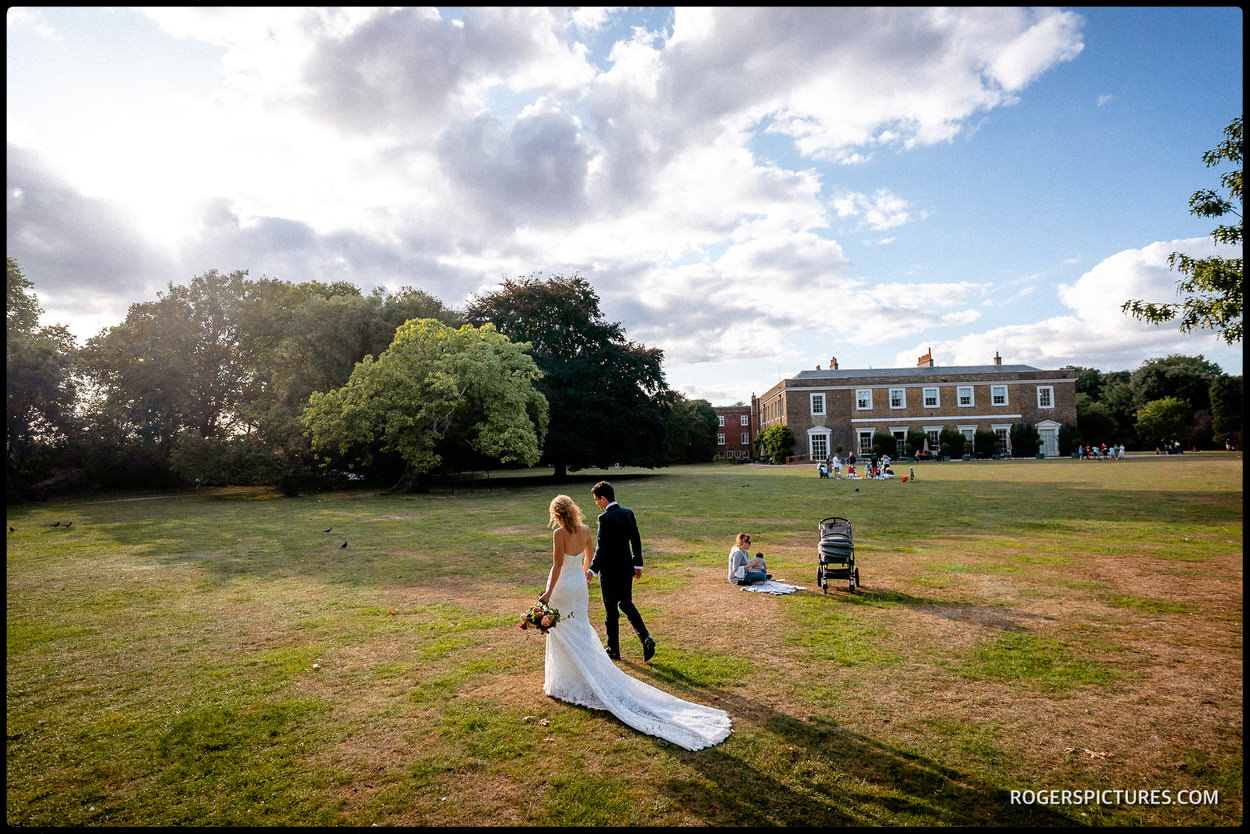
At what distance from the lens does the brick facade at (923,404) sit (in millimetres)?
58188

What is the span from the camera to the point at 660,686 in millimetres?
6121

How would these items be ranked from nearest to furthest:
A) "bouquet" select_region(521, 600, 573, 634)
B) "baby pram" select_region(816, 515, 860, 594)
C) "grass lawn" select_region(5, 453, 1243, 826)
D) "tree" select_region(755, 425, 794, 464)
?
"grass lawn" select_region(5, 453, 1243, 826)
"bouquet" select_region(521, 600, 573, 634)
"baby pram" select_region(816, 515, 860, 594)
"tree" select_region(755, 425, 794, 464)

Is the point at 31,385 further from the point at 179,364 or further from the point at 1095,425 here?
the point at 1095,425

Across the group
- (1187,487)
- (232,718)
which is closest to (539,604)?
(232,718)

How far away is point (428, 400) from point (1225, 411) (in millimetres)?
69387

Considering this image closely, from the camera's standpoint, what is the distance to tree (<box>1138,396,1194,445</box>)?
59.2m

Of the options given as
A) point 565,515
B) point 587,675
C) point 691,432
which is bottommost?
point 587,675

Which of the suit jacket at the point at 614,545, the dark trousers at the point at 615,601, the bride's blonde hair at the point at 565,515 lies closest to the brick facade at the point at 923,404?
the suit jacket at the point at 614,545

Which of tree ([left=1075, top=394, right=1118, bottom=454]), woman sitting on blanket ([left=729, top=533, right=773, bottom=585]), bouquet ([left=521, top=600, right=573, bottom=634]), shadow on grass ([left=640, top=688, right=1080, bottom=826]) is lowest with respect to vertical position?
shadow on grass ([left=640, top=688, right=1080, bottom=826])

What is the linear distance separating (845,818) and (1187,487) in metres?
26.4

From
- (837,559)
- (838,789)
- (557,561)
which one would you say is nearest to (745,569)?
(837,559)

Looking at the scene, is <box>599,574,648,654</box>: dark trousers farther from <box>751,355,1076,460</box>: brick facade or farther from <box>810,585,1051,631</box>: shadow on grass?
<box>751,355,1076,460</box>: brick facade

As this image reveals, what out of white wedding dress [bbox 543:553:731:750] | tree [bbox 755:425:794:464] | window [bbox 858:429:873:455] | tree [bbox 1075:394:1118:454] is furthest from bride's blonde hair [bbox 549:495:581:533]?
tree [bbox 1075:394:1118:454]

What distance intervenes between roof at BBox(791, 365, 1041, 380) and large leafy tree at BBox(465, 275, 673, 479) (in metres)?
22.5
